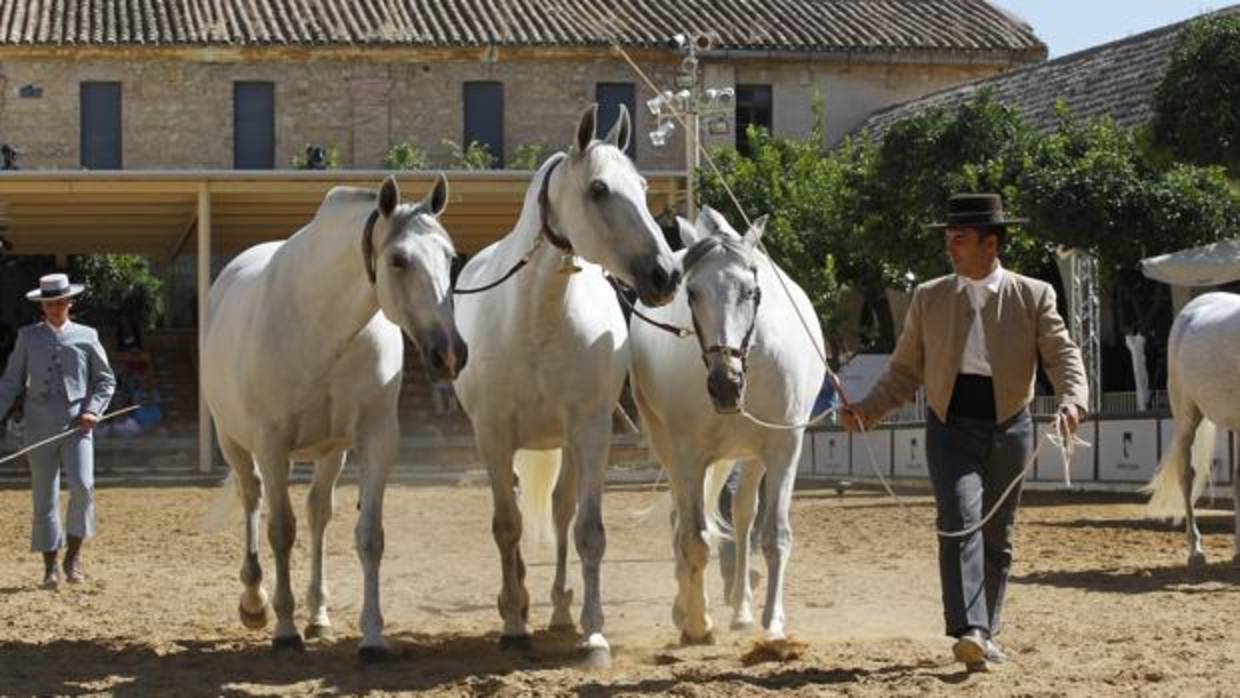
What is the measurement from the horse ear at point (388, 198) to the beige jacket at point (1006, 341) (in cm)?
223

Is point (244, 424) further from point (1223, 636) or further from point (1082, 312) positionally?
point (1082, 312)

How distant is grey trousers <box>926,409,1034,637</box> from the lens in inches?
320

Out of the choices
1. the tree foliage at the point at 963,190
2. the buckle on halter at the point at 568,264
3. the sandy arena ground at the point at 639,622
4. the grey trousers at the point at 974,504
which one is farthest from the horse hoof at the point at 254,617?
the tree foliage at the point at 963,190

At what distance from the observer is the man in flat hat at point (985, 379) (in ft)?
27.1

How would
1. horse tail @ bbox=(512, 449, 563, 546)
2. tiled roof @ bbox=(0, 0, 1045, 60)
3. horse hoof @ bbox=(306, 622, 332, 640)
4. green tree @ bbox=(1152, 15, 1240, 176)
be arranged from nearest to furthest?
horse hoof @ bbox=(306, 622, 332, 640)
horse tail @ bbox=(512, 449, 563, 546)
green tree @ bbox=(1152, 15, 1240, 176)
tiled roof @ bbox=(0, 0, 1045, 60)

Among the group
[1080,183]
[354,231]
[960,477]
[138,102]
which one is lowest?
[960,477]

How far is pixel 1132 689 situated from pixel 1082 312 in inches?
663

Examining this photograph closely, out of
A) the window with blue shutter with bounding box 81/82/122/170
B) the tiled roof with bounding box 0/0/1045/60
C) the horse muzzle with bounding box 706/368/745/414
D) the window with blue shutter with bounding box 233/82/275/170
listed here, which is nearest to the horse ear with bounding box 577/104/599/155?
the horse muzzle with bounding box 706/368/745/414

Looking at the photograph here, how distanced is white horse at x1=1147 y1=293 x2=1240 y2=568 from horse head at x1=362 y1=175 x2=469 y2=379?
6.45 m

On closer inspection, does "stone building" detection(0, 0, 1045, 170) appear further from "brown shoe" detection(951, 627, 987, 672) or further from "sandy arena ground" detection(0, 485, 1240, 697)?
"brown shoe" detection(951, 627, 987, 672)

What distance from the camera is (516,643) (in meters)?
9.35

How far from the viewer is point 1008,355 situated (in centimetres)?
827

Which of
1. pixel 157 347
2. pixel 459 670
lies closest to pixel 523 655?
pixel 459 670

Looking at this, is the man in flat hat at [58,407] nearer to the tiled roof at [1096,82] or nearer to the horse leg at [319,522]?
the horse leg at [319,522]
